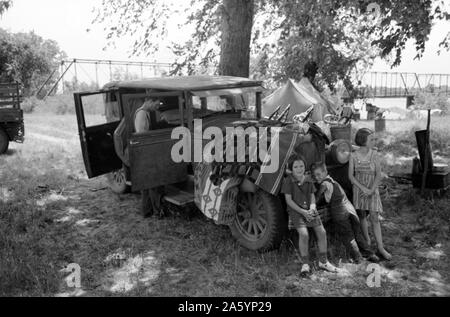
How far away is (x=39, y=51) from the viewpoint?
32.6 m

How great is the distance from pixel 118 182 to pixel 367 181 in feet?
14.6

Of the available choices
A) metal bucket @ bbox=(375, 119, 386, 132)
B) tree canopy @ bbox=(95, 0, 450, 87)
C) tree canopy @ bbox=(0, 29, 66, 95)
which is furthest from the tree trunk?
tree canopy @ bbox=(0, 29, 66, 95)

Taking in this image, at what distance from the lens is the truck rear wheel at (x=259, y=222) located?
4840 mm

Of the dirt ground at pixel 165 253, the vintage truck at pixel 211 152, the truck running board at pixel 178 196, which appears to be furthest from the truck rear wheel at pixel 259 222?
the truck running board at pixel 178 196

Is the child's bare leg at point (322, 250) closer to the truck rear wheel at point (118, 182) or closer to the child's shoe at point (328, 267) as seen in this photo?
the child's shoe at point (328, 267)

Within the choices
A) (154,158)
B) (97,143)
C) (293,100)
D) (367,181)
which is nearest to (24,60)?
(293,100)

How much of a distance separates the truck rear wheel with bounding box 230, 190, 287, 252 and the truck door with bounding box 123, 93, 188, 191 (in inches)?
45.7

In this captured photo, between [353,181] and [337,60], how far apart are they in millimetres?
8971

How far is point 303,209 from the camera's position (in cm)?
462

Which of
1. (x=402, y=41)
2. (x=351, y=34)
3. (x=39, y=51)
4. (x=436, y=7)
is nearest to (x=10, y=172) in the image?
(x=402, y=41)

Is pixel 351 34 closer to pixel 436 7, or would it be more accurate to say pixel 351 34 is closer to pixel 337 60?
pixel 337 60

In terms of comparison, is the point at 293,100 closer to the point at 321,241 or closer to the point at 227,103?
the point at 227,103

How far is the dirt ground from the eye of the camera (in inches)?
170

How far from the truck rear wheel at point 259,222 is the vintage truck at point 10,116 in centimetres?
853
